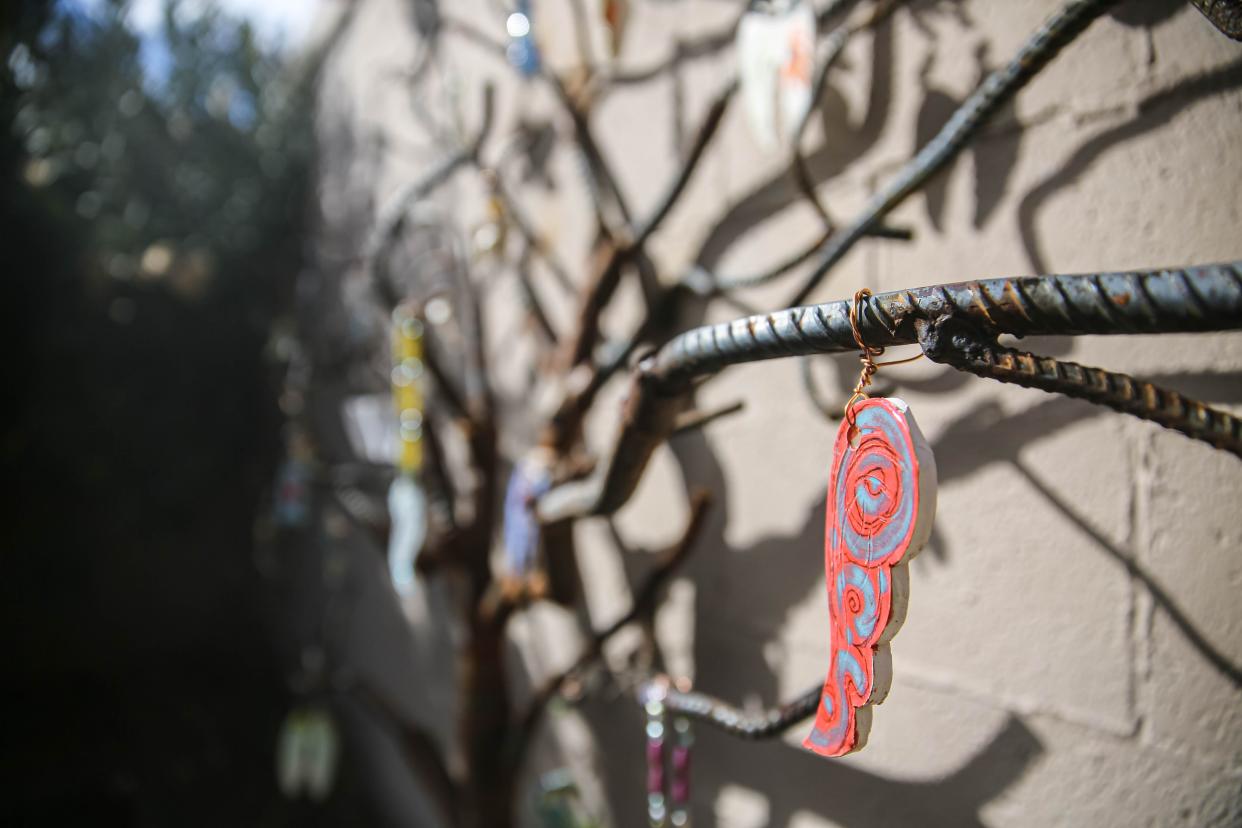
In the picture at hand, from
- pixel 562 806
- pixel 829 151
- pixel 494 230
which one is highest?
pixel 494 230

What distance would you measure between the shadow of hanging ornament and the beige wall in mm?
289

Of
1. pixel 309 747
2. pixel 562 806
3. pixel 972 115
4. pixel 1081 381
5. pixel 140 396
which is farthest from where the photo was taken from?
pixel 140 396

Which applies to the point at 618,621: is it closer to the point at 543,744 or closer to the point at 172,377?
the point at 543,744

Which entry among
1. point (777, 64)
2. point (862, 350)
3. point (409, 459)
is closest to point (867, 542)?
point (862, 350)

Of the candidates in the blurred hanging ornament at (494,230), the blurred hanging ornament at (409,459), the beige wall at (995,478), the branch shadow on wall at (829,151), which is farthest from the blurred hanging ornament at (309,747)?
the branch shadow on wall at (829,151)

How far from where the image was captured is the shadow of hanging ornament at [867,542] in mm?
414

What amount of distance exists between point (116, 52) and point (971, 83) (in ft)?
6.55

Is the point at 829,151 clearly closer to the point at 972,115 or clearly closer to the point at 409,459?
the point at 972,115

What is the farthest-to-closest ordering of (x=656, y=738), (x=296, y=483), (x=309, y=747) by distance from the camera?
(x=296, y=483), (x=309, y=747), (x=656, y=738)

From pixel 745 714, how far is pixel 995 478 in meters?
0.31

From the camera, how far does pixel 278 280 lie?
2230mm

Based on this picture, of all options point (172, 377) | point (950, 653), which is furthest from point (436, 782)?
point (172, 377)

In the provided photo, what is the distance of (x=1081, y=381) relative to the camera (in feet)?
1.31

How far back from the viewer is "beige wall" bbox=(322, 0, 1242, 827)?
581 millimetres
